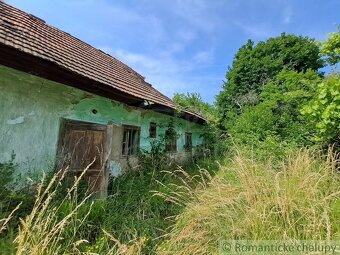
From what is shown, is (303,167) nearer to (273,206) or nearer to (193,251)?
(273,206)

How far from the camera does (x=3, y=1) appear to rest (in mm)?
6332

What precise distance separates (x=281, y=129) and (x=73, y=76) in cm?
853

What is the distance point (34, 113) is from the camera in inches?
183

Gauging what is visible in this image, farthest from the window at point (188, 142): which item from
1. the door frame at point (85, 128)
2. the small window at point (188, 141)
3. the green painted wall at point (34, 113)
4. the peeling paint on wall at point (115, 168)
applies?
the door frame at point (85, 128)

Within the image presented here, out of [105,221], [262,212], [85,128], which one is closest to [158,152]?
[85,128]

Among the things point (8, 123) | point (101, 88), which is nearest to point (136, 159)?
point (101, 88)

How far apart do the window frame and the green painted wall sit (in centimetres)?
136

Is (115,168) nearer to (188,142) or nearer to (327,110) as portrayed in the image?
(327,110)

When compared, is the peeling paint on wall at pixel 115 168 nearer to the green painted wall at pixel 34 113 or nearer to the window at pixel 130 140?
the window at pixel 130 140

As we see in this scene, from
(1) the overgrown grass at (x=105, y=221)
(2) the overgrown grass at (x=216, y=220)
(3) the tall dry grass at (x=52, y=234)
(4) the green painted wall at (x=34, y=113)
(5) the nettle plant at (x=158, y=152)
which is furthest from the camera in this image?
(5) the nettle plant at (x=158, y=152)

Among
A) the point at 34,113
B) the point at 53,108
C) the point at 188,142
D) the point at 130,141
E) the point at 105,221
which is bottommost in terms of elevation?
the point at 105,221

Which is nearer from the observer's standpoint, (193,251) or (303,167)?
(193,251)

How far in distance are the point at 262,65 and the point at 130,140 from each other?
13.4 meters

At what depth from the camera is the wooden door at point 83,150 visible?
16.9ft
